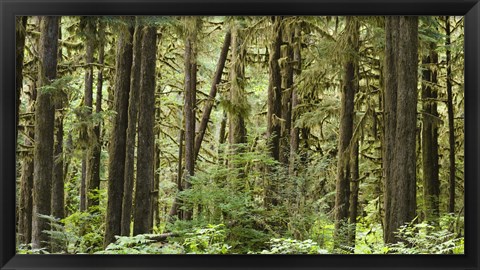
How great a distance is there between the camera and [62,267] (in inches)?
161

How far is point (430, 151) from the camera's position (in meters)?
11.5

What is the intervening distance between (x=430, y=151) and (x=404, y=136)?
399cm

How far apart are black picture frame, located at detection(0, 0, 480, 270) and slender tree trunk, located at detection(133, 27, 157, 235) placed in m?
4.97

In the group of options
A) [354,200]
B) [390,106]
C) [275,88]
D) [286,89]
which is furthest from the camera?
[286,89]

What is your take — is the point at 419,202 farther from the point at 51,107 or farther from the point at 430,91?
the point at 51,107

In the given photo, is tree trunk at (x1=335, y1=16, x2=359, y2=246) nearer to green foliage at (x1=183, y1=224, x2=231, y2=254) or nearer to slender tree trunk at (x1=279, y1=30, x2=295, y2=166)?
slender tree trunk at (x1=279, y1=30, x2=295, y2=166)

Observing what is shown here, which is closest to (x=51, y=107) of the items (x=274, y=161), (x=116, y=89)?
(x=116, y=89)

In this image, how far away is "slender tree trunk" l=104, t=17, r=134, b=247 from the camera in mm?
9711

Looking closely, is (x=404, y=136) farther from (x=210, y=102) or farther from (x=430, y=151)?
(x=210, y=102)

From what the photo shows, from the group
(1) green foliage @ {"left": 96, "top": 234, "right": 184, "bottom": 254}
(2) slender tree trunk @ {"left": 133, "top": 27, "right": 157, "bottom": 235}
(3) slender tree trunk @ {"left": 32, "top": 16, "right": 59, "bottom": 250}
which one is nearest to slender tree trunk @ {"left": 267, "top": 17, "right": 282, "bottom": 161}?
(2) slender tree trunk @ {"left": 133, "top": 27, "right": 157, "bottom": 235}

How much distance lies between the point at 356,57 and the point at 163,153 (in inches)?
336

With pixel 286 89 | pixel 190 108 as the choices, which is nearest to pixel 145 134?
pixel 190 108

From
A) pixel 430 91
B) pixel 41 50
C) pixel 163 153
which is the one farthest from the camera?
pixel 163 153

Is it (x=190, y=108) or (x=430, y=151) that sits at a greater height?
(x=190, y=108)
